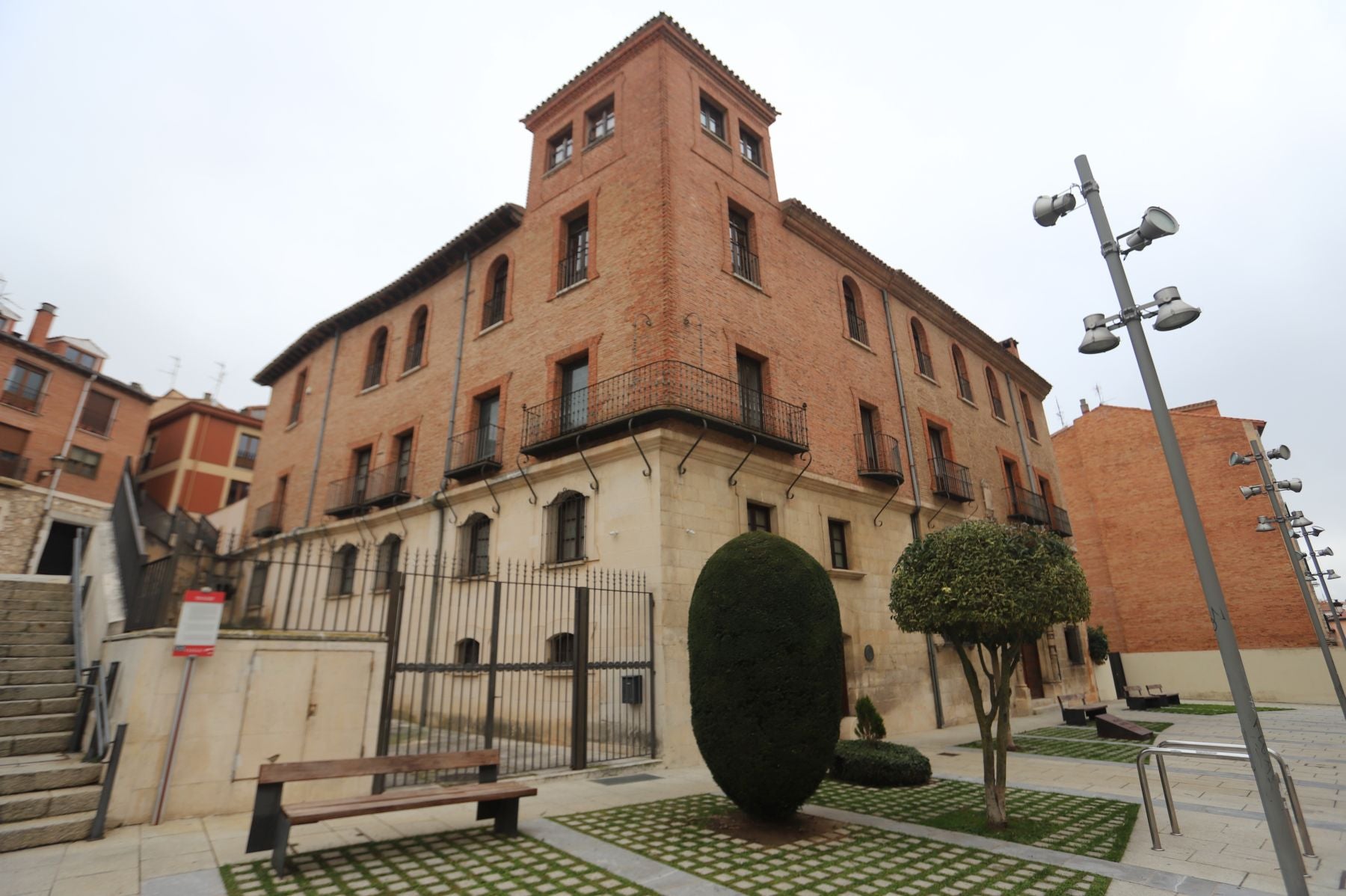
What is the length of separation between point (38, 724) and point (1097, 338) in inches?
492

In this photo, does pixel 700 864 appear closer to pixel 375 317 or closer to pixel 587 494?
pixel 587 494

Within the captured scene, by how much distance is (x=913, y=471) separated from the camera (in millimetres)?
18062

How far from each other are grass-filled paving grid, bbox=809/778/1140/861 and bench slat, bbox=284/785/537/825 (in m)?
3.98

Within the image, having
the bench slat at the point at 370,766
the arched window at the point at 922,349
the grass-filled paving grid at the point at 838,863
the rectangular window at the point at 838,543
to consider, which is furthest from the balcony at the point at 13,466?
the arched window at the point at 922,349

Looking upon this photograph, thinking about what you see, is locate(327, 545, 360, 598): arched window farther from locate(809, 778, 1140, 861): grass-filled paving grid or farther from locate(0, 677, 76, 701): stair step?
locate(809, 778, 1140, 861): grass-filled paving grid

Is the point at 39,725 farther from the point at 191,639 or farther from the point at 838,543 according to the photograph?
the point at 838,543

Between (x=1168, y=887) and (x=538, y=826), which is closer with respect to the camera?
(x=1168, y=887)

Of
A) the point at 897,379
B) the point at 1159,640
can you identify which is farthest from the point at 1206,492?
the point at 897,379

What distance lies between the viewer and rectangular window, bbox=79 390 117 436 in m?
27.6

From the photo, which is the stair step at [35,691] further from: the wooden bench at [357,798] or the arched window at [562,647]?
the arched window at [562,647]

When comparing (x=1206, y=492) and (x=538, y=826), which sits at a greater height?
(x=1206, y=492)

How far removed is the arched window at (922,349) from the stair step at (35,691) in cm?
2102

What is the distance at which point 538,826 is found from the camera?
6.43 metres

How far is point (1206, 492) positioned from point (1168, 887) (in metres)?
29.7
